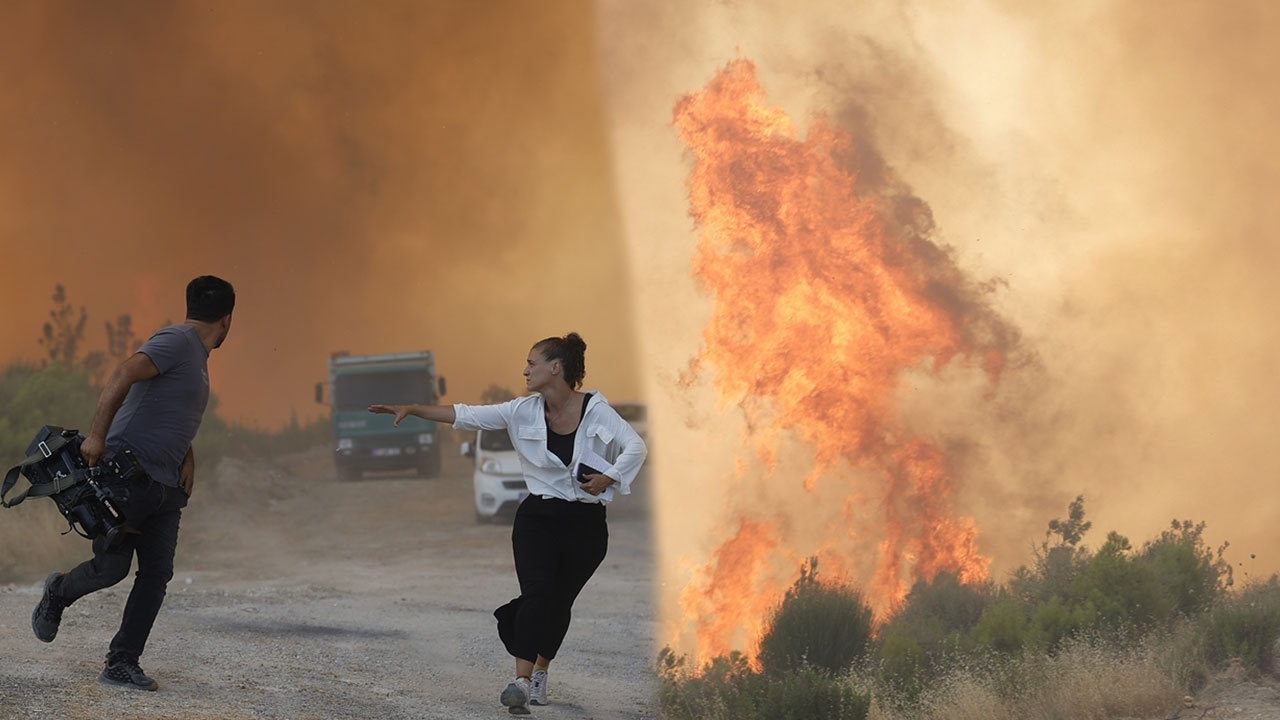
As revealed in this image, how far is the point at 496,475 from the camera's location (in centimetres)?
2455

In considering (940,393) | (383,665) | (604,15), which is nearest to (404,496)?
(604,15)

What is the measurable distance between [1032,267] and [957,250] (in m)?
4.75

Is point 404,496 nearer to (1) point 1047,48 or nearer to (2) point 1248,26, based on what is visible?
(1) point 1047,48

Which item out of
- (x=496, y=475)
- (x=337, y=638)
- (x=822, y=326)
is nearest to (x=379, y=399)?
(x=496, y=475)

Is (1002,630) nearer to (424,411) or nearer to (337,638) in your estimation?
(424,411)

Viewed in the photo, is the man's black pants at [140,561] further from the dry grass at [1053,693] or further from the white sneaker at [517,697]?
the dry grass at [1053,693]

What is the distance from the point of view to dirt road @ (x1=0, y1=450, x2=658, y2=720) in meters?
7.45

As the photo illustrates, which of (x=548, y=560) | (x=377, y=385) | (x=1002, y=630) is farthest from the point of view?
(x=377, y=385)

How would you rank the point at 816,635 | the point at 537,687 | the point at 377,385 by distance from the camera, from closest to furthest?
the point at 537,687 → the point at 816,635 → the point at 377,385

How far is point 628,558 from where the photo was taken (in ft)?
68.7

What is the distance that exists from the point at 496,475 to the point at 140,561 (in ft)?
57.3

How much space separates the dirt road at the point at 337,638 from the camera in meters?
7.45

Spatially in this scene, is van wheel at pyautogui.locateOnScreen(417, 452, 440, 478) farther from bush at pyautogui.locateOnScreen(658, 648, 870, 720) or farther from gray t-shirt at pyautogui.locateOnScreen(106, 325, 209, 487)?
gray t-shirt at pyautogui.locateOnScreen(106, 325, 209, 487)

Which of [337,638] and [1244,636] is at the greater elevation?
[337,638]
